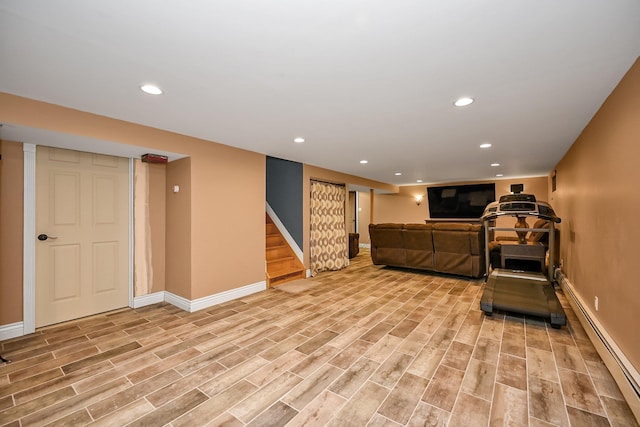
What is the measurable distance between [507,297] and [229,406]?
3.41 m

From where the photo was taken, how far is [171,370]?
2.18 m

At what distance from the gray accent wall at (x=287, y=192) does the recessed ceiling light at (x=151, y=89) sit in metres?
2.97

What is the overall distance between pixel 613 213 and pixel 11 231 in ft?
18.5

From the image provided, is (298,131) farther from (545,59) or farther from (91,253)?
(91,253)

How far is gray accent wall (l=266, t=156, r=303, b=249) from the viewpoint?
5.37m

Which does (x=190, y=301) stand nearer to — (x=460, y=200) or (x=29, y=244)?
(x=29, y=244)

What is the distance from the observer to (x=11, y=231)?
107 inches

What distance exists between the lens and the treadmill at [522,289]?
3027 mm

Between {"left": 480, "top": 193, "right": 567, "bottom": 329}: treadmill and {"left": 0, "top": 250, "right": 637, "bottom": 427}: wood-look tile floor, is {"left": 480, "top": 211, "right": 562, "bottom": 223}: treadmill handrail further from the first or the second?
{"left": 0, "top": 250, "right": 637, "bottom": 427}: wood-look tile floor

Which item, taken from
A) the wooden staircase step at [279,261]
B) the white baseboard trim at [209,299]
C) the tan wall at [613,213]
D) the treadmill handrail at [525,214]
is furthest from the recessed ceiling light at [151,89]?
the treadmill handrail at [525,214]

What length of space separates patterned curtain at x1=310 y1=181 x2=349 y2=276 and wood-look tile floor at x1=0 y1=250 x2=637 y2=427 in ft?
7.19

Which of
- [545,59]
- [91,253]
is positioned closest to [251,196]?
[91,253]

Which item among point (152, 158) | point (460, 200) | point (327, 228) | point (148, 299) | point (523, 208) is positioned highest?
point (152, 158)

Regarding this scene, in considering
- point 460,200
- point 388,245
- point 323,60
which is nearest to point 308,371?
point 323,60
